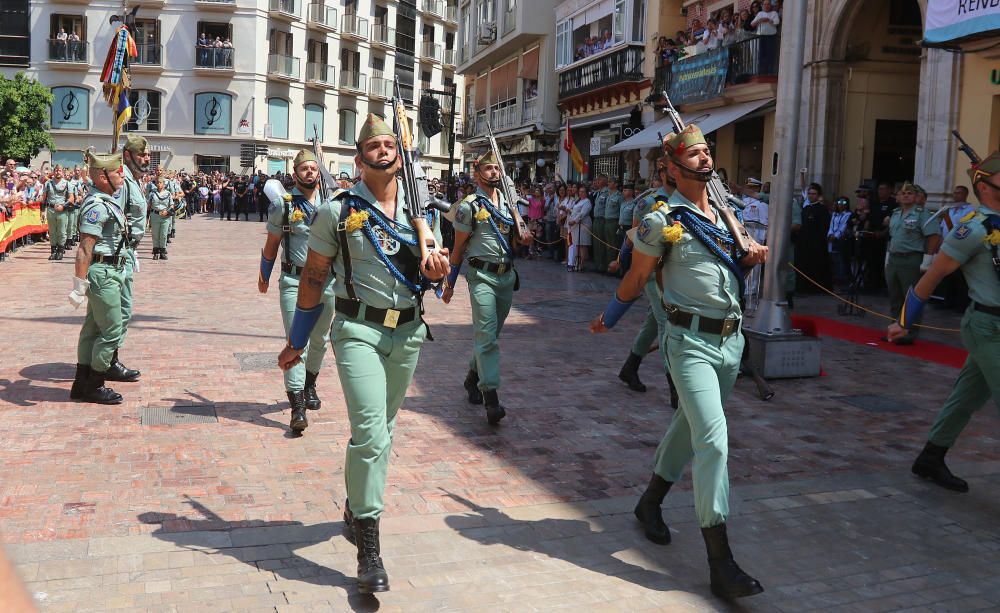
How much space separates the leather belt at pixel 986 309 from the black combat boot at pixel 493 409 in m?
3.31

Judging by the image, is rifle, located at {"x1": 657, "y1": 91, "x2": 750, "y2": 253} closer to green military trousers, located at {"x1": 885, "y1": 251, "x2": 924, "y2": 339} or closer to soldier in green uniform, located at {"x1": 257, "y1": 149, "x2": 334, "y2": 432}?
soldier in green uniform, located at {"x1": 257, "y1": 149, "x2": 334, "y2": 432}

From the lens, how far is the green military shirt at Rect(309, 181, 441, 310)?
4.62m

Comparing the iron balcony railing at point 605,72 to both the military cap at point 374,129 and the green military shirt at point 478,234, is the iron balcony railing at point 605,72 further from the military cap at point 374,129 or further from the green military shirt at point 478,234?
the military cap at point 374,129

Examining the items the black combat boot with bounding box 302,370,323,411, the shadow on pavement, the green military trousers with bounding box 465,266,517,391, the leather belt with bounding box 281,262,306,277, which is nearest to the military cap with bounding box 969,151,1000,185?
the green military trousers with bounding box 465,266,517,391

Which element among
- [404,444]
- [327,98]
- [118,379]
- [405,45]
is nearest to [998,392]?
[404,444]

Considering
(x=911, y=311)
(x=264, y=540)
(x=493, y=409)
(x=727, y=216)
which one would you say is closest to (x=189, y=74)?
(x=493, y=409)

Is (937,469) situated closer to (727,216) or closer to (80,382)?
(727,216)

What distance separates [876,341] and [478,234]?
A: 659 cm

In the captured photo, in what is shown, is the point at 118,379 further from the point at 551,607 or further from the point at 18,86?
the point at 18,86

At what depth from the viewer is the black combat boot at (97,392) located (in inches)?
305

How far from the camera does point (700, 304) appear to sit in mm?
4727

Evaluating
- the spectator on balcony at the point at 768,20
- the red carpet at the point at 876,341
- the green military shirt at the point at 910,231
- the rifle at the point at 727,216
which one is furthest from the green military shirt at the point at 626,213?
the rifle at the point at 727,216

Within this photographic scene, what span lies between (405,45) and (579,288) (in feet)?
162

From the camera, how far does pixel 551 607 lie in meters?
4.29
